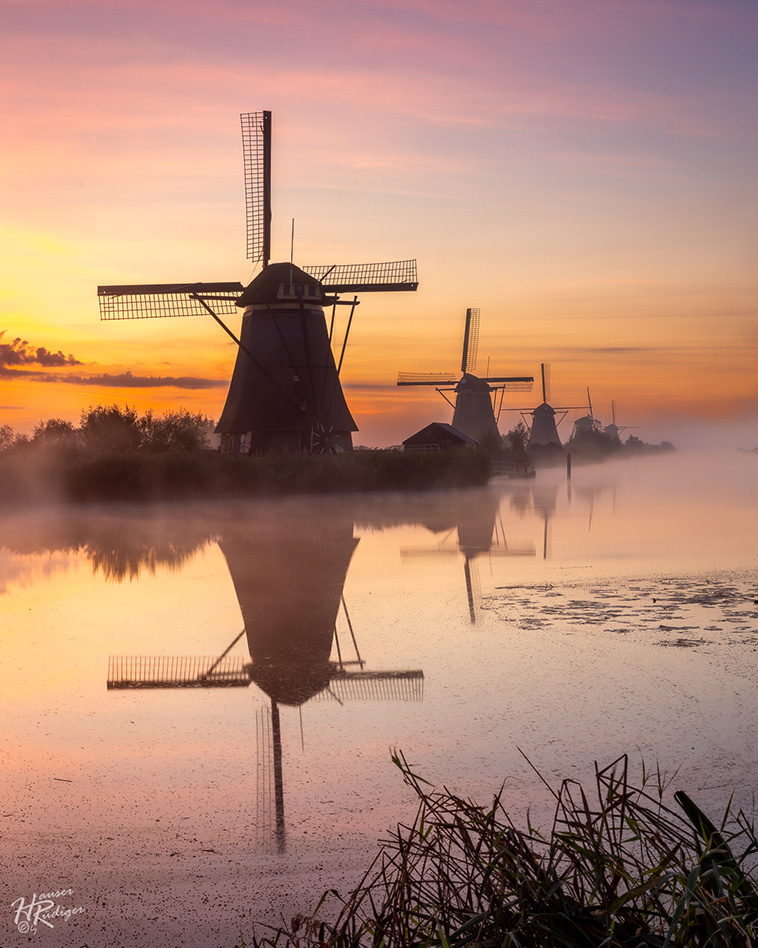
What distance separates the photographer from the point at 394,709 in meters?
7.28

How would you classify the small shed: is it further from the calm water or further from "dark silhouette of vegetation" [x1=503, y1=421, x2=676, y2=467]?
the calm water

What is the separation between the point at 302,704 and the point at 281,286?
1028 inches

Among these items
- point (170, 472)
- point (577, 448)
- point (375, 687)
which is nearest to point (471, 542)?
point (375, 687)

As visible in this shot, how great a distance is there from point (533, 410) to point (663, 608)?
3104 inches

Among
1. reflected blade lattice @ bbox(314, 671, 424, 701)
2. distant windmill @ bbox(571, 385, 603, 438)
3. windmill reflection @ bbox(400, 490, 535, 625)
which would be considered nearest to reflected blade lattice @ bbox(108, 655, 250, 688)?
reflected blade lattice @ bbox(314, 671, 424, 701)

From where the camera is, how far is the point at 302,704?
7402 mm

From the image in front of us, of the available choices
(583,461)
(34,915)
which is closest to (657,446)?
(583,461)

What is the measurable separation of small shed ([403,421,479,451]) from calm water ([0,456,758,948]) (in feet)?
101

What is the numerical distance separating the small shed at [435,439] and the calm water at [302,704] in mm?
30896

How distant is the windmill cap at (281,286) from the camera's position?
3195 cm

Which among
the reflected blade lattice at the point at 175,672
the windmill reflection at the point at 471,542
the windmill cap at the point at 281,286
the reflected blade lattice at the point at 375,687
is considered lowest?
the windmill reflection at the point at 471,542

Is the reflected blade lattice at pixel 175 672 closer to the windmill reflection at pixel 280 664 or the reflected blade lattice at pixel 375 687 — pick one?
the windmill reflection at pixel 280 664

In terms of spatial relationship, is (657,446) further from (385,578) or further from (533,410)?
(385,578)

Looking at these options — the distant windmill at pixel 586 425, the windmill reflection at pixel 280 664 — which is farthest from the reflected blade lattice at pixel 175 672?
the distant windmill at pixel 586 425
